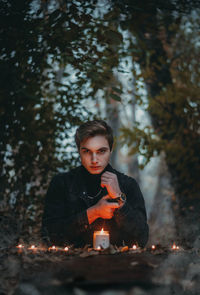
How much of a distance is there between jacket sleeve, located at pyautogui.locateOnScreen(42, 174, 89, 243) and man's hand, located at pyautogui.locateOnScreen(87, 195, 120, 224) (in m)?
0.07

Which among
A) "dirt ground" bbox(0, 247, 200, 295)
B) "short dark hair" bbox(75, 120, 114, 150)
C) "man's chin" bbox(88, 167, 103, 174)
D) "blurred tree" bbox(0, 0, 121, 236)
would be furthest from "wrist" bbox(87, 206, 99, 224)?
"blurred tree" bbox(0, 0, 121, 236)

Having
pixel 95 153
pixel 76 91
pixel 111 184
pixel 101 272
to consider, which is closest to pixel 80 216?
pixel 111 184

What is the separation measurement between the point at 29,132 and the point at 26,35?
1564mm

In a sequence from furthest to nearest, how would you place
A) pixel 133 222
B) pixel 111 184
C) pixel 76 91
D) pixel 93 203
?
pixel 76 91
pixel 93 203
pixel 133 222
pixel 111 184

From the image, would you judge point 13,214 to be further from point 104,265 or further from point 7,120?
point 104,265

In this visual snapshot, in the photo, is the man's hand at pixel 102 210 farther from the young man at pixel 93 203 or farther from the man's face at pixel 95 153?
the man's face at pixel 95 153

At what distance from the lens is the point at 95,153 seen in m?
3.87

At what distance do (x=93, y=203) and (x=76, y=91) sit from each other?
2156mm

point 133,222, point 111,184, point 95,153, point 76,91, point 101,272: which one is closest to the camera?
point 101,272

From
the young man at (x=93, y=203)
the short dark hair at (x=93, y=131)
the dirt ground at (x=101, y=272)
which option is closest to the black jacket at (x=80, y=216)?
the young man at (x=93, y=203)

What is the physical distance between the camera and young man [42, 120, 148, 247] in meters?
3.58

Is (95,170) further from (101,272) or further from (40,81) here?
(40,81)

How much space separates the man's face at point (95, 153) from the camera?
3859mm

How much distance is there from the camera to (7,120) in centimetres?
446
